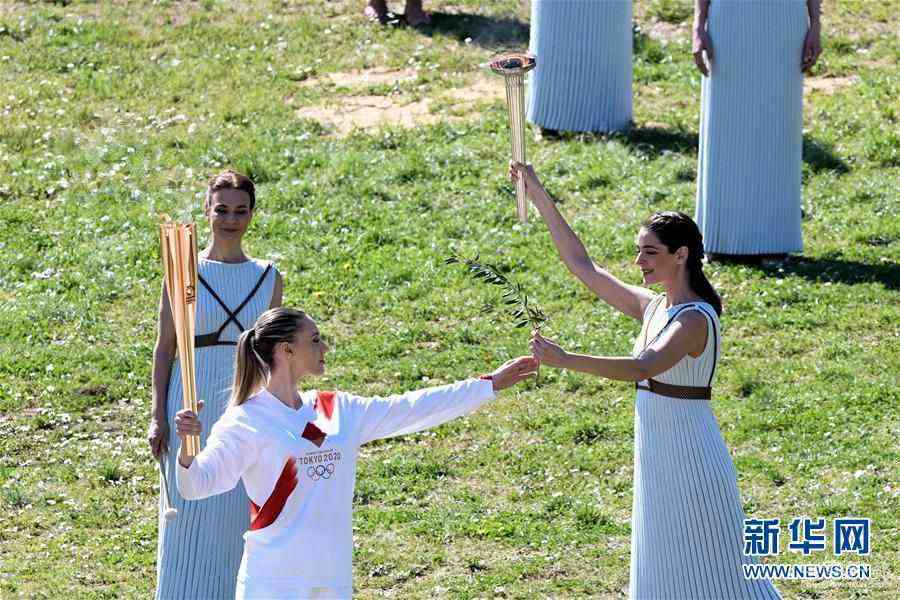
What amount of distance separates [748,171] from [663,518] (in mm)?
5800

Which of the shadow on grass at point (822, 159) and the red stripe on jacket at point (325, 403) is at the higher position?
the red stripe on jacket at point (325, 403)

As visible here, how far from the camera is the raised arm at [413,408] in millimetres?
5832

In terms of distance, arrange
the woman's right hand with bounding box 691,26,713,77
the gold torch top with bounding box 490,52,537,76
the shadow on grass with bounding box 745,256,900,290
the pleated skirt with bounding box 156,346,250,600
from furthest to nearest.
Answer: the woman's right hand with bounding box 691,26,713,77 → the shadow on grass with bounding box 745,256,900,290 → the pleated skirt with bounding box 156,346,250,600 → the gold torch top with bounding box 490,52,537,76

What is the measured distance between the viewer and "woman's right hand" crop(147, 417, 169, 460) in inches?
275

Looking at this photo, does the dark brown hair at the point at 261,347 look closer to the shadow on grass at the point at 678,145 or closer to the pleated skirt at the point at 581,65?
the shadow on grass at the point at 678,145

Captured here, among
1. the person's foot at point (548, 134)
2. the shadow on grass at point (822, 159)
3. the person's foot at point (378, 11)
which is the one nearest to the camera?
the shadow on grass at point (822, 159)

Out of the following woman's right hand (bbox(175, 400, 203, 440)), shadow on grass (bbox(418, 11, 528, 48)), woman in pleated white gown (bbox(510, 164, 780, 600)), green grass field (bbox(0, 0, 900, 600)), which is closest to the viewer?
woman's right hand (bbox(175, 400, 203, 440))

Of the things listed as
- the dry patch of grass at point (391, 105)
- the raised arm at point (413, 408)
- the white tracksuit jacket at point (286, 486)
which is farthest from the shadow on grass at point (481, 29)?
the white tracksuit jacket at point (286, 486)

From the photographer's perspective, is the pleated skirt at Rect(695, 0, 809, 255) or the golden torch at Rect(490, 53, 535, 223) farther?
the pleated skirt at Rect(695, 0, 809, 255)

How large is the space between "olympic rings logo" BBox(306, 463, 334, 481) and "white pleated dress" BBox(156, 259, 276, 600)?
153 centimetres

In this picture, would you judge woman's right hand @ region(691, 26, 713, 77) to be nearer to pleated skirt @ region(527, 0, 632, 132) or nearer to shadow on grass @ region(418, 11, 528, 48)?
pleated skirt @ region(527, 0, 632, 132)

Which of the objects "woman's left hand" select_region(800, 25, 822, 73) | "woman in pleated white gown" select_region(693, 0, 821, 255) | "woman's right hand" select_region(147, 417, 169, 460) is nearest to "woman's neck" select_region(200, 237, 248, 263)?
"woman's right hand" select_region(147, 417, 169, 460)

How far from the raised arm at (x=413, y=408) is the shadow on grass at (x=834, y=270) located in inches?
247

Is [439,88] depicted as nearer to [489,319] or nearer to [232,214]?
[489,319]
